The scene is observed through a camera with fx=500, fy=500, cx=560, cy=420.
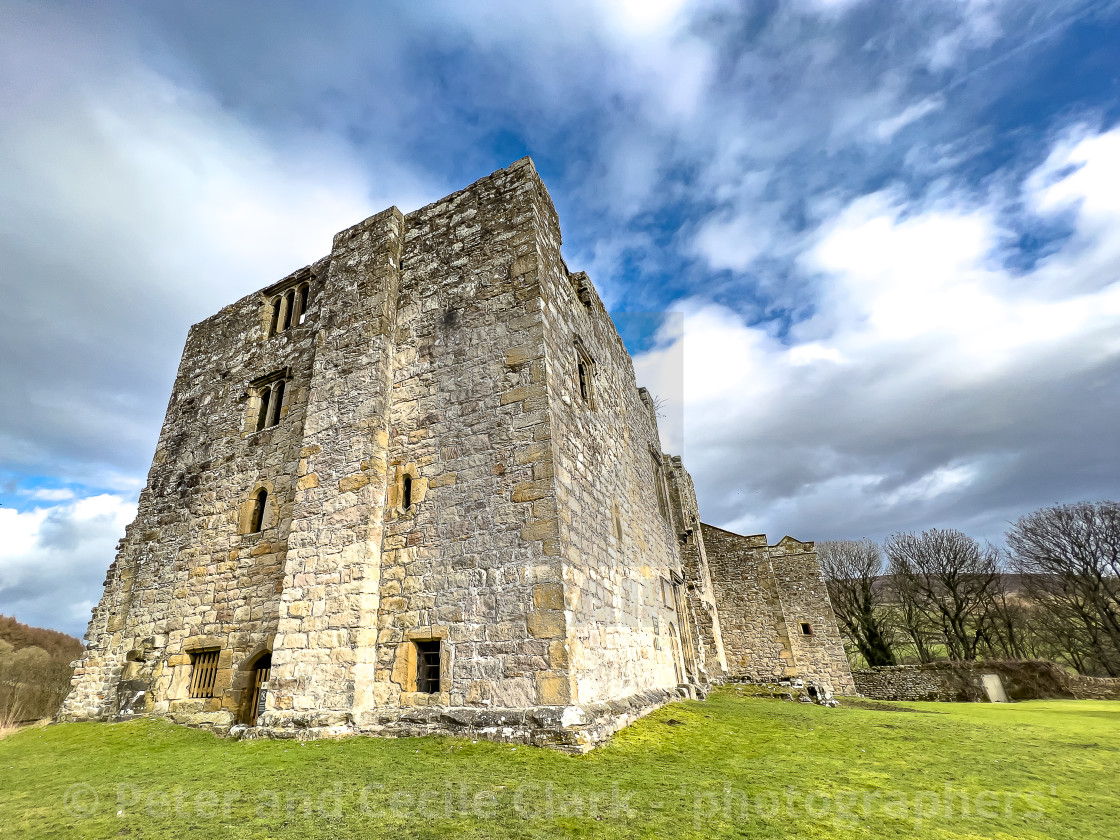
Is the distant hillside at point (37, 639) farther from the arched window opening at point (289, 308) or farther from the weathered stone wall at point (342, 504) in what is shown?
the weathered stone wall at point (342, 504)

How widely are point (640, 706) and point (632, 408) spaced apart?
928cm

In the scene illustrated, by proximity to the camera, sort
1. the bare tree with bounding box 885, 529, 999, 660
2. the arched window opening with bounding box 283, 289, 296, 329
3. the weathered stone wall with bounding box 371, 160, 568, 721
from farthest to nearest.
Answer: the bare tree with bounding box 885, 529, 999, 660
the arched window opening with bounding box 283, 289, 296, 329
the weathered stone wall with bounding box 371, 160, 568, 721

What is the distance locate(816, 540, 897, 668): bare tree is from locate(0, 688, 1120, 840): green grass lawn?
27.6 m

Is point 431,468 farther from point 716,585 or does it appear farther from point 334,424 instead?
point 716,585

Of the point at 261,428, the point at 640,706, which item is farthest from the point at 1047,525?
the point at 261,428

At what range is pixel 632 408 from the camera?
52.3 feet

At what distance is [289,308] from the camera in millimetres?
13094

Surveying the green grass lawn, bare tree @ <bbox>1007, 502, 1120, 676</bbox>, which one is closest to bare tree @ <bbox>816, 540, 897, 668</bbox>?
bare tree @ <bbox>1007, 502, 1120, 676</bbox>

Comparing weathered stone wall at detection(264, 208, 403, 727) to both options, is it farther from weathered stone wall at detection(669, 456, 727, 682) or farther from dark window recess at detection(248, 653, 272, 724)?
weathered stone wall at detection(669, 456, 727, 682)

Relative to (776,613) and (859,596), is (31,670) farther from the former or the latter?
(859,596)

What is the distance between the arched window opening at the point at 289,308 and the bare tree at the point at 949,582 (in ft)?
124

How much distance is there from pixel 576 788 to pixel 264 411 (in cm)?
1099

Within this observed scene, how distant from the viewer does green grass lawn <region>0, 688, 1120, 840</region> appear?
12.9 ft

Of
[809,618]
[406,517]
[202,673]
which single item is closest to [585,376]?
[406,517]
